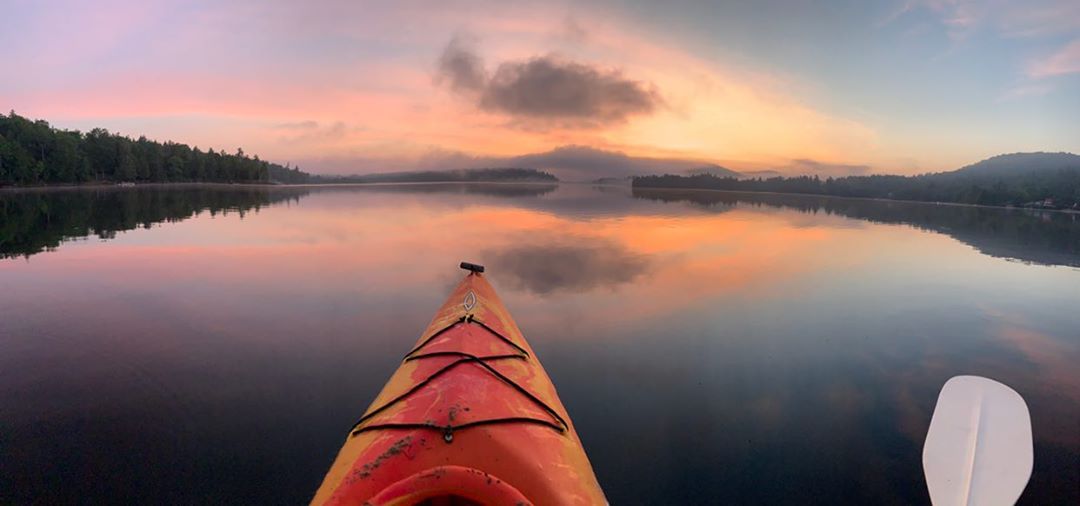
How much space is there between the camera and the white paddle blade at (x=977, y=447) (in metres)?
4.60

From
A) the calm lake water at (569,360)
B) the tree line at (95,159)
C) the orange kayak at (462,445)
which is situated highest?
the tree line at (95,159)

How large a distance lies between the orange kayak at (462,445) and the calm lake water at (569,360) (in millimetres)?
1662

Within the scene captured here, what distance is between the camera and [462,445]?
3.29 metres

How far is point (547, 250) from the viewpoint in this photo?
67.0 feet

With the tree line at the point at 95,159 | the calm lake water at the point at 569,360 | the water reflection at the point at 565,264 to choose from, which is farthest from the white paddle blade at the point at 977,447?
the tree line at the point at 95,159

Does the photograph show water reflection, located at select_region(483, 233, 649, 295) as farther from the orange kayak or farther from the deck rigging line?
the orange kayak

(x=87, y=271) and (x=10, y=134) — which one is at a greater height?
(x=10, y=134)

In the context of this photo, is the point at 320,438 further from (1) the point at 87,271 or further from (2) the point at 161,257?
(2) the point at 161,257

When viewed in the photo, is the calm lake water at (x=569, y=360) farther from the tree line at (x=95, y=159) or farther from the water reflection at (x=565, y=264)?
the tree line at (x=95, y=159)

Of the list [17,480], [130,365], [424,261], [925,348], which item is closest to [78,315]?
[130,365]

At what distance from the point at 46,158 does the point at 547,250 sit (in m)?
72.5

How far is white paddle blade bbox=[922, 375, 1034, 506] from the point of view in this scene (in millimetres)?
4598

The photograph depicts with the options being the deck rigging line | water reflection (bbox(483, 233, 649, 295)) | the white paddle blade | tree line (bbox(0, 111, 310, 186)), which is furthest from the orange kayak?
tree line (bbox(0, 111, 310, 186))

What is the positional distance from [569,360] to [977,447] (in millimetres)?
5194
